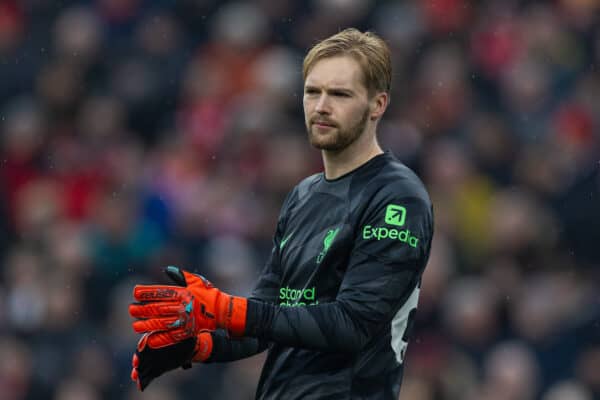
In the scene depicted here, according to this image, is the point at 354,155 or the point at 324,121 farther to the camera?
the point at 354,155

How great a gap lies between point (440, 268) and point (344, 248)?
5087mm

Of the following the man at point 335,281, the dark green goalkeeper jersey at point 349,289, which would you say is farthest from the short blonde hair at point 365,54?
the dark green goalkeeper jersey at point 349,289

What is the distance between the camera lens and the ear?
443 cm

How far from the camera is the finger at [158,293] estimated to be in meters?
4.05

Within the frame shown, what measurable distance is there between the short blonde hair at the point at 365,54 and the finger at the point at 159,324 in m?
1.03

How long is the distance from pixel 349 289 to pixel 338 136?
553 millimetres

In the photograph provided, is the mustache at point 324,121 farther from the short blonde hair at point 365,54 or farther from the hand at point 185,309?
the hand at point 185,309

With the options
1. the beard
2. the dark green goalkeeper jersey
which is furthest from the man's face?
the dark green goalkeeper jersey

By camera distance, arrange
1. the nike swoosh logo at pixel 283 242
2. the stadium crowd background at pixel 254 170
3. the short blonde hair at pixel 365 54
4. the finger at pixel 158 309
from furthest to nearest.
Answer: the stadium crowd background at pixel 254 170 < the nike swoosh logo at pixel 283 242 < the short blonde hair at pixel 365 54 < the finger at pixel 158 309

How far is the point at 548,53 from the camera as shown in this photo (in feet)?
35.5

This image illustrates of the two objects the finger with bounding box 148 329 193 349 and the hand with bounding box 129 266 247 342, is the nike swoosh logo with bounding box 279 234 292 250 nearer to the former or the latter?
the hand with bounding box 129 266 247 342

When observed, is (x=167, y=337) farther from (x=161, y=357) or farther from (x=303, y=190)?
(x=303, y=190)

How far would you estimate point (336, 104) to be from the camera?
434cm

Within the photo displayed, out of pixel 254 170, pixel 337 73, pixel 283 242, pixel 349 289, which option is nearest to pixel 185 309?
pixel 349 289
